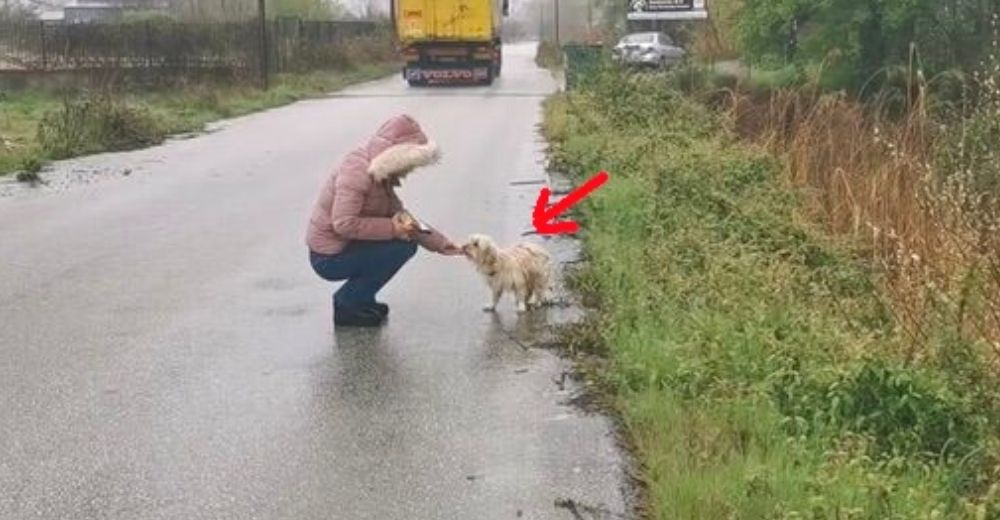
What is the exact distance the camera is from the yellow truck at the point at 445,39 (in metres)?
38.9

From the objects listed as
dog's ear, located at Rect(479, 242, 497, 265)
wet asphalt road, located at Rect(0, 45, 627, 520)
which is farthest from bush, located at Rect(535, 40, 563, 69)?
dog's ear, located at Rect(479, 242, 497, 265)

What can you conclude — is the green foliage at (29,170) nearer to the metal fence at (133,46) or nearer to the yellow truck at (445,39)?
the metal fence at (133,46)

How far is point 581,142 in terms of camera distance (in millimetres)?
16141

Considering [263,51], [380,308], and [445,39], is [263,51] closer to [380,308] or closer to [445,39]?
[445,39]

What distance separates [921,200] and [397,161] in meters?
3.61

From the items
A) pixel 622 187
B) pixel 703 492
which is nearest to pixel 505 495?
pixel 703 492

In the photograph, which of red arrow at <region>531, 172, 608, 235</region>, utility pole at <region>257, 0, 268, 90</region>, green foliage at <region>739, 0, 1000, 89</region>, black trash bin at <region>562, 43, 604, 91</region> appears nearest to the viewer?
red arrow at <region>531, 172, 608, 235</region>

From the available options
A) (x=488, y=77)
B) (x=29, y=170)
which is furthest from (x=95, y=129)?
(x=488, y=77)

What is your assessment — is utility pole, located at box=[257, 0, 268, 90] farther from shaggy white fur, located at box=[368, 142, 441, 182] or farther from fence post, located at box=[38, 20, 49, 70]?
shaggy white fur, located at box=[368, 142, 441, 182]

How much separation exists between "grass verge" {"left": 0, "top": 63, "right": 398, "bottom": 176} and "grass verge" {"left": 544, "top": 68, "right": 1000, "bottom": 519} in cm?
1065

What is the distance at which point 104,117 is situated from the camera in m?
21.0

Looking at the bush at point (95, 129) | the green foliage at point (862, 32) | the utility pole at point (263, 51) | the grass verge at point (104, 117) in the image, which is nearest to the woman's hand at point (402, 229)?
the grass verge at point (104, 117)

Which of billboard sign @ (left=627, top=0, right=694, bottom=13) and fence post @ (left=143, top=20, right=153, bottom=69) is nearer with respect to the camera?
fence post @ (left=143, top=20, right=153, bottom=69)

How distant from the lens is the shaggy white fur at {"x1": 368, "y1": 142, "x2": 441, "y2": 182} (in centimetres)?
761
